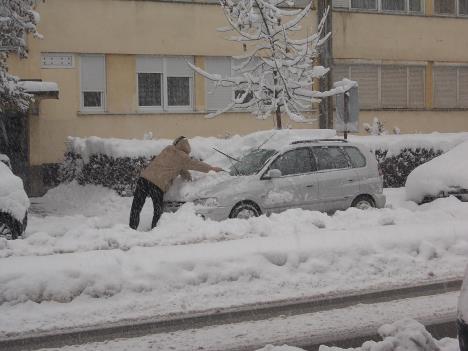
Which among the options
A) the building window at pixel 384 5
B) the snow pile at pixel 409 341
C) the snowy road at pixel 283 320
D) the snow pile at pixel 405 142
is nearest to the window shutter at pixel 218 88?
the building window at pixel 384 5

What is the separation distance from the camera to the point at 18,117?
2078 centimetres

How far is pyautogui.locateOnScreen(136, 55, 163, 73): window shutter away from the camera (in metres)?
21.9

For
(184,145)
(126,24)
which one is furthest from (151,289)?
(126,24)

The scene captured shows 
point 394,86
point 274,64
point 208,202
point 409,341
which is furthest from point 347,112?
point 409,341

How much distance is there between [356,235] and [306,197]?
105 inches

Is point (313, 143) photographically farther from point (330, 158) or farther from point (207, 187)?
point (207, 187)

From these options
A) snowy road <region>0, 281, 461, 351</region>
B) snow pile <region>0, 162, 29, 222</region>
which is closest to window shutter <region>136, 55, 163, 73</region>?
snow pile <region>0, 162, 29, 222</region>

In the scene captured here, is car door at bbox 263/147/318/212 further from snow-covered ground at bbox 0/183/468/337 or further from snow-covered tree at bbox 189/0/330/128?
snow-covered tree at bbox 189/0/330/128

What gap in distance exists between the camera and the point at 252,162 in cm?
1227

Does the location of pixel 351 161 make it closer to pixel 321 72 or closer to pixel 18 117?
pixel 321 72

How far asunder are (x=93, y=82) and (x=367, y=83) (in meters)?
9.70

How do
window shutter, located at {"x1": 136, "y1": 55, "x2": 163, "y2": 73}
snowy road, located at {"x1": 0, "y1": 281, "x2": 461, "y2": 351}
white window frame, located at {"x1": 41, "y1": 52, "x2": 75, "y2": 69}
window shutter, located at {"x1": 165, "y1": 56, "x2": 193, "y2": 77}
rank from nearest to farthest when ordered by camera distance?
1. snowy road, located at {"x1": 0, "y1": 281, "x2": 461, "y2": 351}
2. white window frame, located at {"x1": 41, "y1": 52, "x2": 75, "y2": 69}
3. window shutter, located at {"x1": 136, "y1": 55, "x2": 163, "y2": 73}
4. window shutter, located at {"x1": 165, "y1": 56, "x2": 193, "y2": 77}

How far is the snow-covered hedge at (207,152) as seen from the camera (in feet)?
47.7

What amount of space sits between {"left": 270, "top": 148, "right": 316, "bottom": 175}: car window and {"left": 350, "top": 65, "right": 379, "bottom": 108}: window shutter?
13.0m
